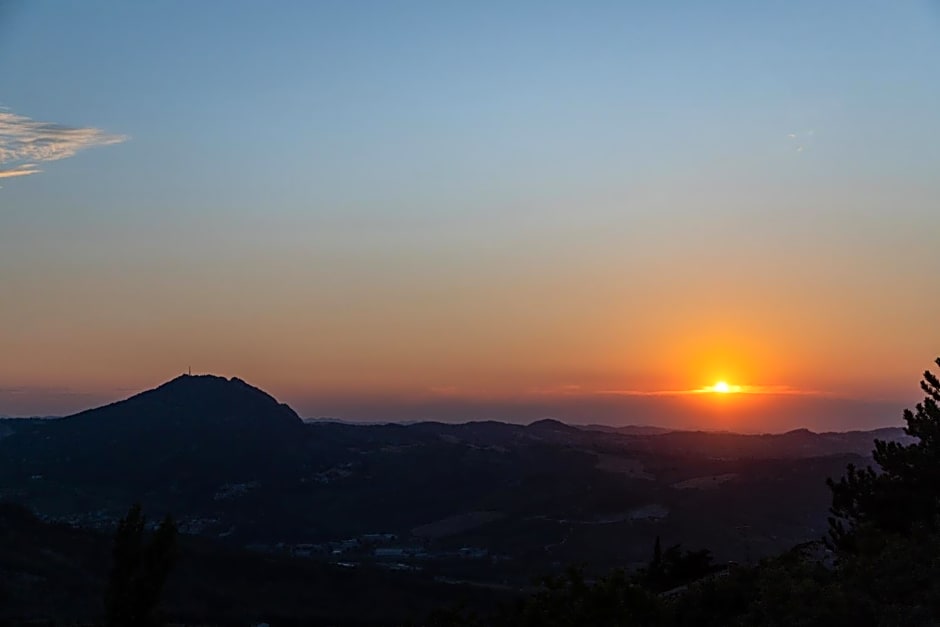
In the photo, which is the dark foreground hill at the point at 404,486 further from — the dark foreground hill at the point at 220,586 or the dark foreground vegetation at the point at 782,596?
the dark foreground vegetation at the point at 782,596

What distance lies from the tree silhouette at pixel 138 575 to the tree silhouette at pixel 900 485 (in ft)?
52.6

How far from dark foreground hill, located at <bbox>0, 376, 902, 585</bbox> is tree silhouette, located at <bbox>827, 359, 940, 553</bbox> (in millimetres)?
44546

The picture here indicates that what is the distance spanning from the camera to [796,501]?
9550 cm

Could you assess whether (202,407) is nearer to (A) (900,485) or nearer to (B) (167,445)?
(B) (167,445)

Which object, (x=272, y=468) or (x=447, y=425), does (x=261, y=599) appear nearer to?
(x=272, y=468)

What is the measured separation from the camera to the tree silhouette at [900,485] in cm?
2189

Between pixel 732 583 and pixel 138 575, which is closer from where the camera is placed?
pixel 732 583

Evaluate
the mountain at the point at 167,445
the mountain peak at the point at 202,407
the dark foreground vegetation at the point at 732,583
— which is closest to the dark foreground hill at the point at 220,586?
the dark foreground vegetation at the point at 732,583

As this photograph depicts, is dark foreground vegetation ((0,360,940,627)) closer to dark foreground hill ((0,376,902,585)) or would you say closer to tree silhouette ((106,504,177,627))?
tree silhouette ((106,504,177,627))

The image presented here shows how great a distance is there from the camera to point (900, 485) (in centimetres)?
2289

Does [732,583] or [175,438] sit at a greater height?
[175,438]

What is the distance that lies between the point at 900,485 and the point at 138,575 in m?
18.4

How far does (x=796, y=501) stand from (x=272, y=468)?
227 feet

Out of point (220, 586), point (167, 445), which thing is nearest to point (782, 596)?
point (220, 586)
